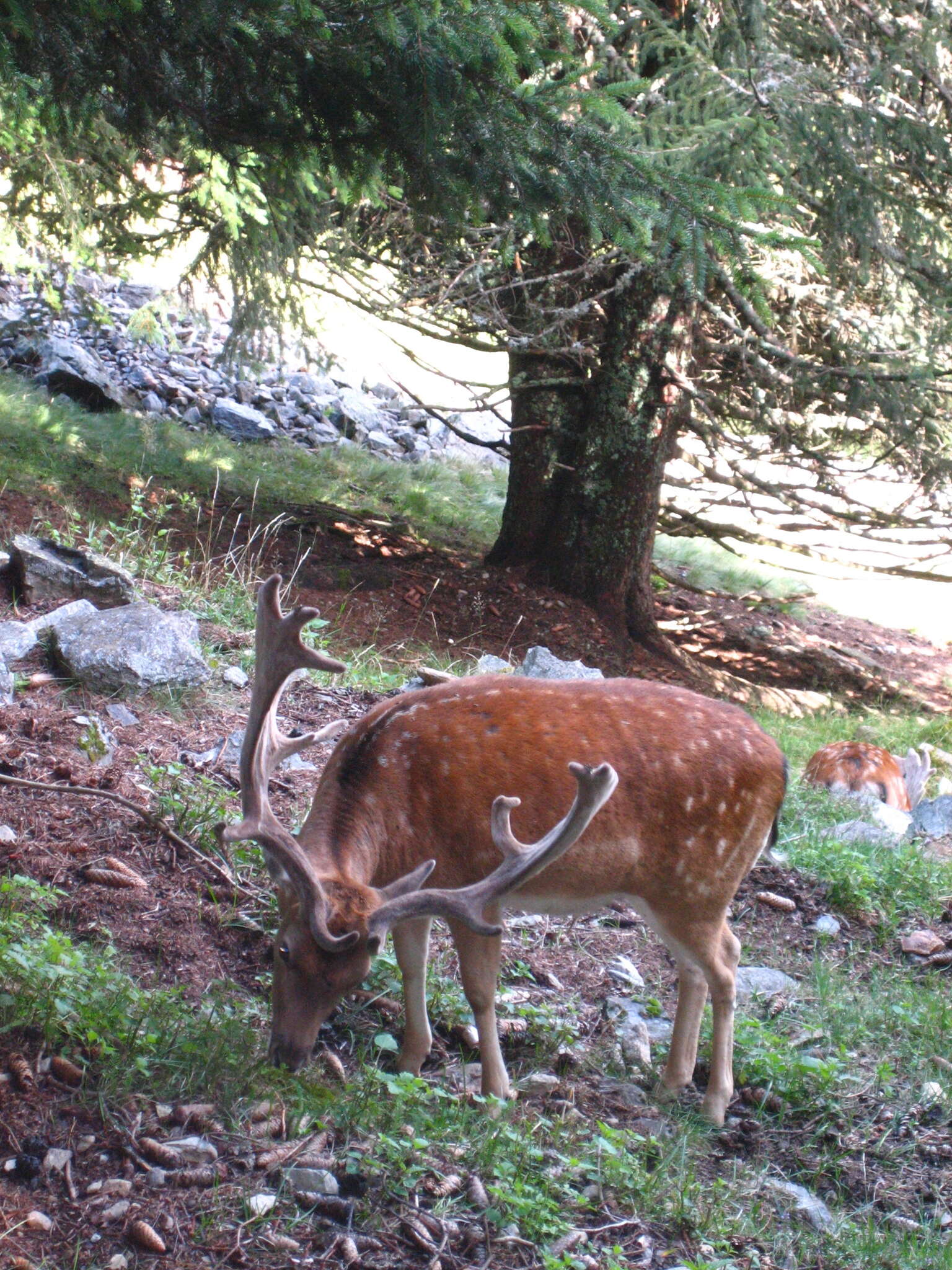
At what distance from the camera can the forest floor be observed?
3148 mm

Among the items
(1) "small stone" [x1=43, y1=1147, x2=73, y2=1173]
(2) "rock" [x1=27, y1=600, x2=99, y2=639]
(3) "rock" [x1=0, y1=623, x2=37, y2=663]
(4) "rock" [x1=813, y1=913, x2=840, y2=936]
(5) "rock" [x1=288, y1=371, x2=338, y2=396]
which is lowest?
(4) "rock" [x1=813, y1=913, x2=840, y2=936]

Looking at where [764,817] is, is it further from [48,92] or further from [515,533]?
[515,533]

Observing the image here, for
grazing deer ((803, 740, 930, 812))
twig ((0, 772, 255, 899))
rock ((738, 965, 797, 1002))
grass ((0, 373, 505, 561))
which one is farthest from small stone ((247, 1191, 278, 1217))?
grass ((0, 373, 505, 561))

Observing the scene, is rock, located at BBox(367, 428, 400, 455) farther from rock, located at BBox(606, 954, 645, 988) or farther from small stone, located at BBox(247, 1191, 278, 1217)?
small stone, located at BBox(247, 1191, 278, 1217)

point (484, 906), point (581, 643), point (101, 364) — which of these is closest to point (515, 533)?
point (581, 643)

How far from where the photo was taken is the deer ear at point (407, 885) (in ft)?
12.1

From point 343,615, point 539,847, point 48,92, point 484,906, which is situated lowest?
point 343,615

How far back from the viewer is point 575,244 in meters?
9.85

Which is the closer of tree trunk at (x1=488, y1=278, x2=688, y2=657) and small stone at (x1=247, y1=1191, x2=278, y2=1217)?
small stone at (x1=247, y1=1191, x2=278, y2=1217)

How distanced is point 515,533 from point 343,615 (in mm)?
2146

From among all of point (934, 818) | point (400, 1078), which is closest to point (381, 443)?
point (934, 818)

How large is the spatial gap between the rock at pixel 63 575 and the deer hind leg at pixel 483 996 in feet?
11.9

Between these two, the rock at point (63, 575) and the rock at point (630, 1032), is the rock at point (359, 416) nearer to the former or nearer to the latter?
the rock at point (63, 575)

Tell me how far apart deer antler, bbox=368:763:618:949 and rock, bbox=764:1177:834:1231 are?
123 centimetres
